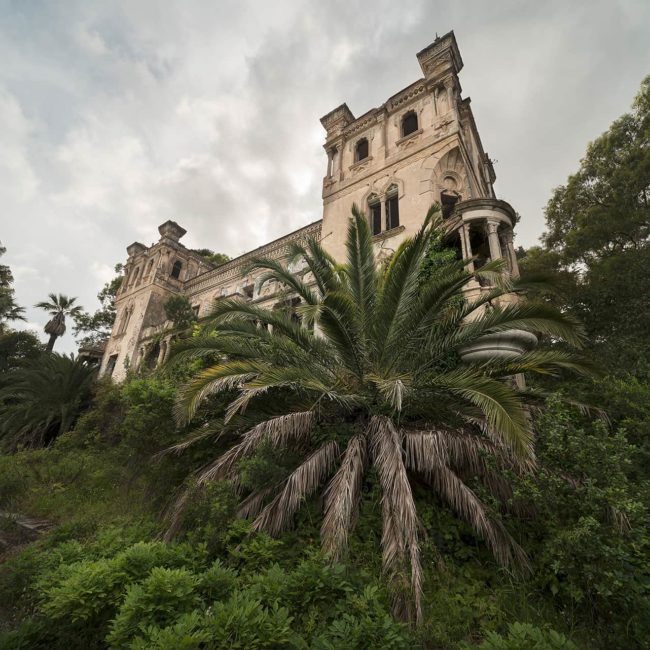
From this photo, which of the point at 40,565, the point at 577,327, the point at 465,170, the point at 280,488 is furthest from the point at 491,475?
the point at 465,170

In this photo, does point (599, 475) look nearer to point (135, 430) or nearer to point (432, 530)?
point (432, 530)

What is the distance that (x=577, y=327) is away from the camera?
550 centimetres

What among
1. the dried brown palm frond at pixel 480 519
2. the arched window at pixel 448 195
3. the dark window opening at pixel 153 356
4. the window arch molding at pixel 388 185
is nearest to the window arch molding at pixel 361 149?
the window arch molding at pixel 388 185

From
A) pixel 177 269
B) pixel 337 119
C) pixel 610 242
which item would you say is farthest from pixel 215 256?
pixel 610 242

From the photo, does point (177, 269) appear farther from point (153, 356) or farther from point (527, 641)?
point (527, 641)

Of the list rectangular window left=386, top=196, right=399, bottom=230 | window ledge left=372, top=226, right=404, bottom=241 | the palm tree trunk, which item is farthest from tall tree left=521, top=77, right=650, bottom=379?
the palm tree trunk

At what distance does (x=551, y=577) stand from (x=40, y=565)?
19.8 feet

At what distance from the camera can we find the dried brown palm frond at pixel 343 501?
4.22m

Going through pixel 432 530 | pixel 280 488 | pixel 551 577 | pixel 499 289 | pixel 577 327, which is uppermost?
pixel 499 289

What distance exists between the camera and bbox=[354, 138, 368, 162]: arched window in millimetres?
15352

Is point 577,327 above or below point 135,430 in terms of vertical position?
above

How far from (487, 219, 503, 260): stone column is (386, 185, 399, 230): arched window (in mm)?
3776

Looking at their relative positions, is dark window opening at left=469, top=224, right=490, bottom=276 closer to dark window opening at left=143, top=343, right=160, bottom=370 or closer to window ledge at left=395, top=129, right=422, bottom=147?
window ledge at left=395, top=129, right=422, bottom=147

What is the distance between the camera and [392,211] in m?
13.0
